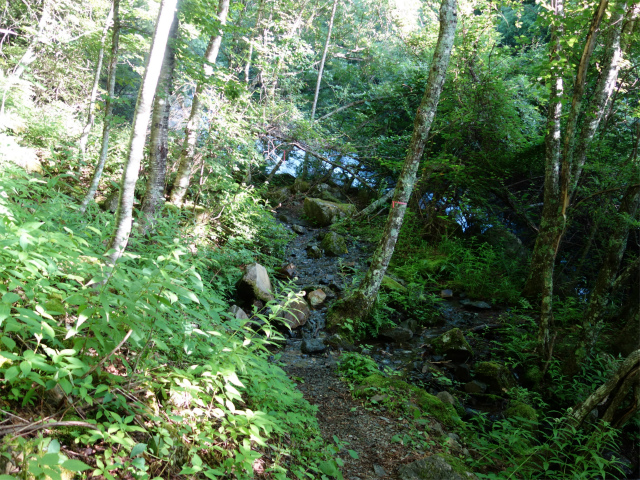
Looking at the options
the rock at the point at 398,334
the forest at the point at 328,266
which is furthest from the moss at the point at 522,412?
the rock at the point at 398,334

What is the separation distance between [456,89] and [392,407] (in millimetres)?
9031

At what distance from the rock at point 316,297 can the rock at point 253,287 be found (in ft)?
3.24

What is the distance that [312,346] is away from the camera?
6160 millimetres

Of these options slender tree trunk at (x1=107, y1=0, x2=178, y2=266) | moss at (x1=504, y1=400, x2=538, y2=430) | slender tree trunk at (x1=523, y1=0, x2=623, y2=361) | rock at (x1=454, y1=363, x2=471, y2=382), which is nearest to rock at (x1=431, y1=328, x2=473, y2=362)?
rock at (x1=454, y1=363, x2=471, y2=382)

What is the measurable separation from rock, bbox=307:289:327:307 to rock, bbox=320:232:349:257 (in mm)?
2461

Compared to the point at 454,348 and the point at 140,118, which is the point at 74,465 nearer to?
the point at 140,118

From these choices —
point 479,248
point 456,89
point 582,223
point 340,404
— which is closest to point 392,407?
point 340,404

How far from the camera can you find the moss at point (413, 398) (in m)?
4.64

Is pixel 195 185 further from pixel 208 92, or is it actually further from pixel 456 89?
pixel 456 89

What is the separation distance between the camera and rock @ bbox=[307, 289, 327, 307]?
789cm

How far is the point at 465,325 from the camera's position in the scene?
7.79m

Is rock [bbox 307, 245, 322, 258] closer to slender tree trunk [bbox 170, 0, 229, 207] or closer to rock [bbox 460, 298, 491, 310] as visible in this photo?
slender tree trunk [bbox 170, 0, 229, 207]

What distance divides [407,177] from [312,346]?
3409 mm

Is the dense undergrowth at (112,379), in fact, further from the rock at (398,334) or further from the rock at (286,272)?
the rock at (286,272)
